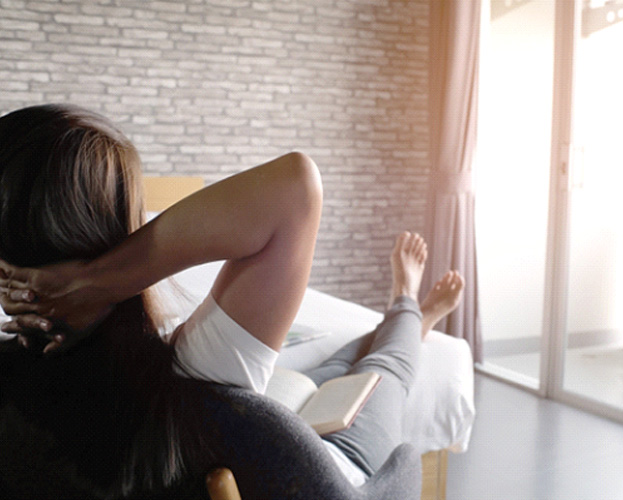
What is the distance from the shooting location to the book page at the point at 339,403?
1254mm

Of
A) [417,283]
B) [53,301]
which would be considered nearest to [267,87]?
[417,283]

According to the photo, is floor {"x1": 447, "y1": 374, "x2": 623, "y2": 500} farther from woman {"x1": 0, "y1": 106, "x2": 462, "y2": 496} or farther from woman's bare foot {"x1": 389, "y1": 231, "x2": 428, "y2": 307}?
woman {"x1": 0, "y1": 106, "x2": 462, "y2": 496}

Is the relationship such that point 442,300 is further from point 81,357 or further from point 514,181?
point 81,357

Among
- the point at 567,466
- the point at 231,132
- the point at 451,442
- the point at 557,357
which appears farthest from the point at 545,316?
the point at 231,132

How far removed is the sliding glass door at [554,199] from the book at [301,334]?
1.76 metres

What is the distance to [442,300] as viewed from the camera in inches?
100.0

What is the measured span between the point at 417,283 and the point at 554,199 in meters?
1.47

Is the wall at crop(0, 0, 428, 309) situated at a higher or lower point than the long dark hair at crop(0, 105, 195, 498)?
higher

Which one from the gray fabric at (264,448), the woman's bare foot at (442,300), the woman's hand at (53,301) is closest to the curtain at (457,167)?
the woman's bare foot at (442,300)

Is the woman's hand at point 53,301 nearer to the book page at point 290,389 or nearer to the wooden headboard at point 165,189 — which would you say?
the book page at point 290,389

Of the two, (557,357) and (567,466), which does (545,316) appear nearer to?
(557,357)

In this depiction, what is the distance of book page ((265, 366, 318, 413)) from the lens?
5.33 feet

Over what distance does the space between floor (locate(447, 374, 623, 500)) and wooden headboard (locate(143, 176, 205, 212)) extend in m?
2.05

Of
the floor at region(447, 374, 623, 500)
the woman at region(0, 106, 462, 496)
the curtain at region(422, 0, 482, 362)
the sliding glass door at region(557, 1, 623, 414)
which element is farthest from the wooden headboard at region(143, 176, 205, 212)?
the woman at region(0, 106, 462, 496)
